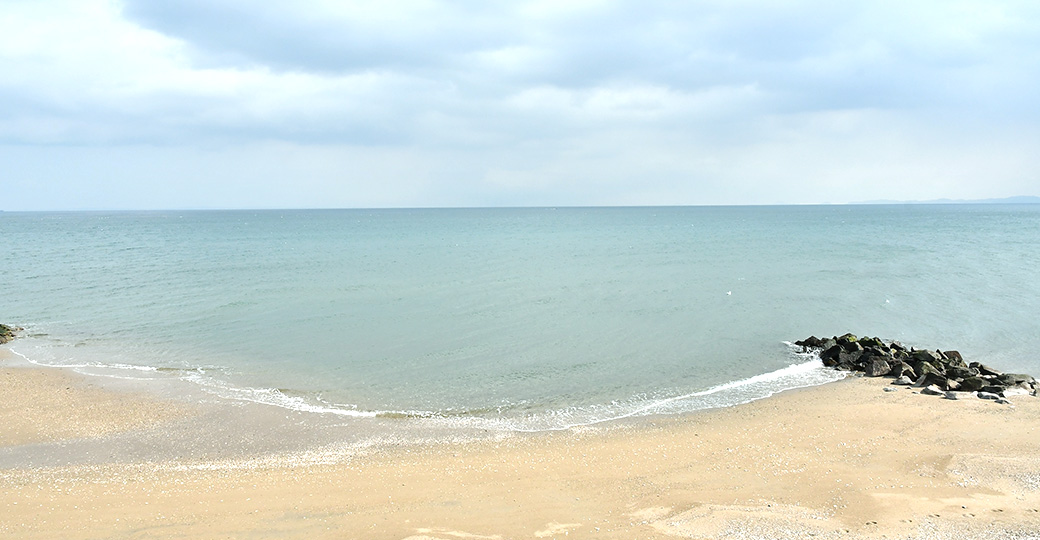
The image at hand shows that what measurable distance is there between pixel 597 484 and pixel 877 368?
13.7m

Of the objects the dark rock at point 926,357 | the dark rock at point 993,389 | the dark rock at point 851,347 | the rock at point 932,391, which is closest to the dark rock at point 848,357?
the dark rock at point 851,347

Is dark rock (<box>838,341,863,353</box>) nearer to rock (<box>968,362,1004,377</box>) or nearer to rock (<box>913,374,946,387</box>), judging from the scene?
rock (<box>913,374,946,387</box>)

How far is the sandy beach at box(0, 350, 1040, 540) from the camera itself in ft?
32.3

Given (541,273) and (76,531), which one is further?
(541,273)

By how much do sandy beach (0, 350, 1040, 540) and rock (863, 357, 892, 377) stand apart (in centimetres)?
380

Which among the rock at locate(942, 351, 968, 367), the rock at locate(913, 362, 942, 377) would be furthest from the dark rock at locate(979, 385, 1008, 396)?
Answer: the rock at locate(942, 351, 968, 367)

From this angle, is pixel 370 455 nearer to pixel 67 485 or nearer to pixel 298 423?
pixel 298 423

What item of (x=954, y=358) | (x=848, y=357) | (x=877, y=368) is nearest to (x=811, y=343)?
(x=848, y=357)

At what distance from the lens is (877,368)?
19953 mm

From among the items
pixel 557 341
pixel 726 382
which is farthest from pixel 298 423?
pixel 726 382

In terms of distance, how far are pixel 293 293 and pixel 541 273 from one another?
742 inches

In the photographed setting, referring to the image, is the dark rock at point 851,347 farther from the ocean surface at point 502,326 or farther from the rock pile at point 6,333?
the rock pile at point 6,333

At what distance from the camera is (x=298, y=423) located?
607 inches

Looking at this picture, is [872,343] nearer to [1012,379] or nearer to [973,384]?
[1012,379]
